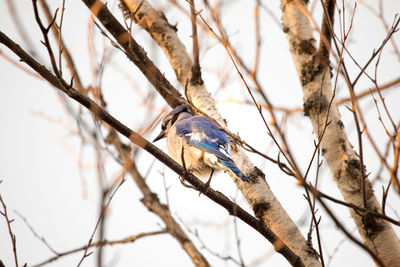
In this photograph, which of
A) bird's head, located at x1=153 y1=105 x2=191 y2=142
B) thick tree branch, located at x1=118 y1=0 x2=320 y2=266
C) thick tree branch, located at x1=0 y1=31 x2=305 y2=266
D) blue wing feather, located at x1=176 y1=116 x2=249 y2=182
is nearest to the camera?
thick tree branch, located at x1=0 y1=31 x2=305 y2=266

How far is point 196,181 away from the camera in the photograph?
95.0 inches

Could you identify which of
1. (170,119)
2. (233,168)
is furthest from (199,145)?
(170,119)

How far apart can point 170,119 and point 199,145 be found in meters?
0.83

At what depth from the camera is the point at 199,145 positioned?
3.34 metres

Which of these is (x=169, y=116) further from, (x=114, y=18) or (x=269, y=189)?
(x=269, y=189)

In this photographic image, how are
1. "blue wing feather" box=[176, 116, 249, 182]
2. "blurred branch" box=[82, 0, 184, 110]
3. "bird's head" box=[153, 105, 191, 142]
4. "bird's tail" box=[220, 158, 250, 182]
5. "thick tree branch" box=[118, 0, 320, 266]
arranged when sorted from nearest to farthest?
"thick tree branch" box=[118, 0, 320, 266] < "bird's tail" box=[220, 158, 250, 182] < "blurred branch" box=[82, 0, 184, 110] < "blue wing feather" box=[176, 116, 249, 182] < "bird's head" box=[153, 105, 191, 142]

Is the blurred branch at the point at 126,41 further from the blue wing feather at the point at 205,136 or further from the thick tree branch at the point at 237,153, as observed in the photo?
the blue wing feather at the point at 205,136

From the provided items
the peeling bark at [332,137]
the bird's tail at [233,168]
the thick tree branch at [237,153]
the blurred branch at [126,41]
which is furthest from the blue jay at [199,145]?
the peeling bark at [332,137]

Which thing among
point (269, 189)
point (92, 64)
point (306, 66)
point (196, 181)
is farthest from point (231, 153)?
point (92, 64)

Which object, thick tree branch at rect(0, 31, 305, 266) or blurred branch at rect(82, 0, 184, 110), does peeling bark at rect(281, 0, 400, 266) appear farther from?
blurred branch at rect(82, 0, 184, 110)

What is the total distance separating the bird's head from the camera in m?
3.97

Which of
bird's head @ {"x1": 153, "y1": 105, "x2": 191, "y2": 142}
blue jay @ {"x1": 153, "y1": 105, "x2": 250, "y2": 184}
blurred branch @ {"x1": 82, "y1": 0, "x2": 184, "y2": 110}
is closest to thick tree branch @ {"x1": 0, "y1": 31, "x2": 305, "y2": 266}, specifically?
blue jay @ {"x1": 153, "y1": 105, "x2": 250, "y2": 184}

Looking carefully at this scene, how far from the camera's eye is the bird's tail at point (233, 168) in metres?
2.69

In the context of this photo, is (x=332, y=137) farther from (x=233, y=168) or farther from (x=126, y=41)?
(x=126, y=41)
